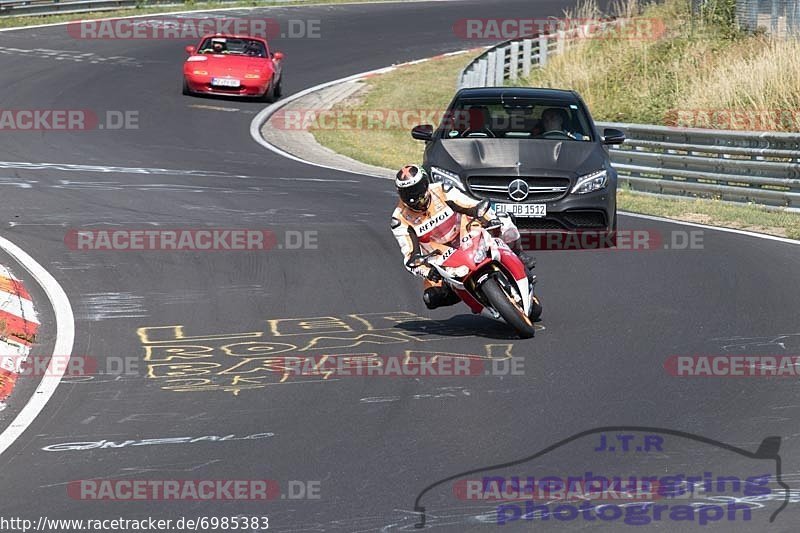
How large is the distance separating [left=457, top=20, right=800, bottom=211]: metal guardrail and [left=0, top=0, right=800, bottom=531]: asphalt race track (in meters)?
2.34

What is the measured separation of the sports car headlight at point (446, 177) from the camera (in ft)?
47.3

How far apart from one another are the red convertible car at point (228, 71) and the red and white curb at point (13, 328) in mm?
18100

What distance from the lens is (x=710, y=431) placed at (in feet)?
25.0

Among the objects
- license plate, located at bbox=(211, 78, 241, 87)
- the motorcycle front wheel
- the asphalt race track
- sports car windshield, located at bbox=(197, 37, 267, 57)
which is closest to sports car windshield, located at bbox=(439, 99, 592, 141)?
the asphalt race track

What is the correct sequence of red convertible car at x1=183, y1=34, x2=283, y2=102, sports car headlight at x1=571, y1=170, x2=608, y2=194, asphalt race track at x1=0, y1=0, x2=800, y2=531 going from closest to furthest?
1. asphalt race track at x1=0, y1=0, x2=800, y2=531
2. sports car headlight at x1=571, y1=170, x2=608, y2=194
3. red convertible car at x1=183, y1=34, x2=283, y2=102

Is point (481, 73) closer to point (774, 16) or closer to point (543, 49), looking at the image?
point (543, 49)

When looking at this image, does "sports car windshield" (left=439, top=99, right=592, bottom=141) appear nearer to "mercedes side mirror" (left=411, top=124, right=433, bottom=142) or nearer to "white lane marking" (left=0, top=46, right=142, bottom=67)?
"mercedes side mirror" (left=411, top=124, right=433, bottom=142)

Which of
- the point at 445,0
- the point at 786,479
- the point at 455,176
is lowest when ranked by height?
Answer: the point at 786,479

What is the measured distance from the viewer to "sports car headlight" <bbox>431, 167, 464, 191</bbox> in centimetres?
1443

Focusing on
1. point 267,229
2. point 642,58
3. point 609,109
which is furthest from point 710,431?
point 642,58

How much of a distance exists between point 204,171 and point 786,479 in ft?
51.0

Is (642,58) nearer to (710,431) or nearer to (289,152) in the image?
(289,152)

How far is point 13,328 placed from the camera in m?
10.5

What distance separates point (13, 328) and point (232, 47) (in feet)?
71.1
